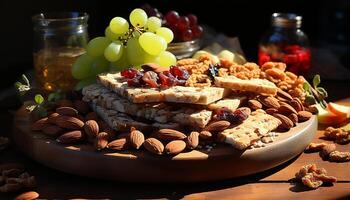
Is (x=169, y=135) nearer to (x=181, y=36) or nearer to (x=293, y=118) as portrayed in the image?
(x=293, y=118)

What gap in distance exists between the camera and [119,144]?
0.97 m

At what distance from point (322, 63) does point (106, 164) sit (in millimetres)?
1306

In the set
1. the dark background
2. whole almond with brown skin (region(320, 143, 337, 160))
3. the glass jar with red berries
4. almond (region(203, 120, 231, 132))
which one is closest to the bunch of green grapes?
almond (region(203, 120, 231, 132))

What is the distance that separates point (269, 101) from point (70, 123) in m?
0.44

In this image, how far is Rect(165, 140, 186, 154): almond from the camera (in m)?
0.94

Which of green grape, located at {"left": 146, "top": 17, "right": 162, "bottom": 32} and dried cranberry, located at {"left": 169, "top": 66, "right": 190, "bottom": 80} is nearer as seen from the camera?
dried cranberry, located at {"left": 169, "top": 66, "right": 190, "bottom": 80}

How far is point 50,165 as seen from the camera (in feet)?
3.35

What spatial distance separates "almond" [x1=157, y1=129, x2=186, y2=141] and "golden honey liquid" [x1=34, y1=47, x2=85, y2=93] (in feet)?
1.70

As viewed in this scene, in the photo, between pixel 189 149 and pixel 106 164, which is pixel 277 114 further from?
pixel 106 164

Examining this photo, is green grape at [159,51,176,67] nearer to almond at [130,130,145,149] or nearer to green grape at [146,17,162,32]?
green grape at [146,17,162,32]

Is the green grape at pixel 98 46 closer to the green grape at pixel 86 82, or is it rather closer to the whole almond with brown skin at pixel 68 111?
the green grape at pixel 86 82

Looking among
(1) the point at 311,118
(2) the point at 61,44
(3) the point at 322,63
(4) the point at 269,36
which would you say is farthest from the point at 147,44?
(3) the point at 322,63

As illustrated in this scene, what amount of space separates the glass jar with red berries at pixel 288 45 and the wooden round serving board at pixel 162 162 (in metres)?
0.71

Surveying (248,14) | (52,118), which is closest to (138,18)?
(52,118)
